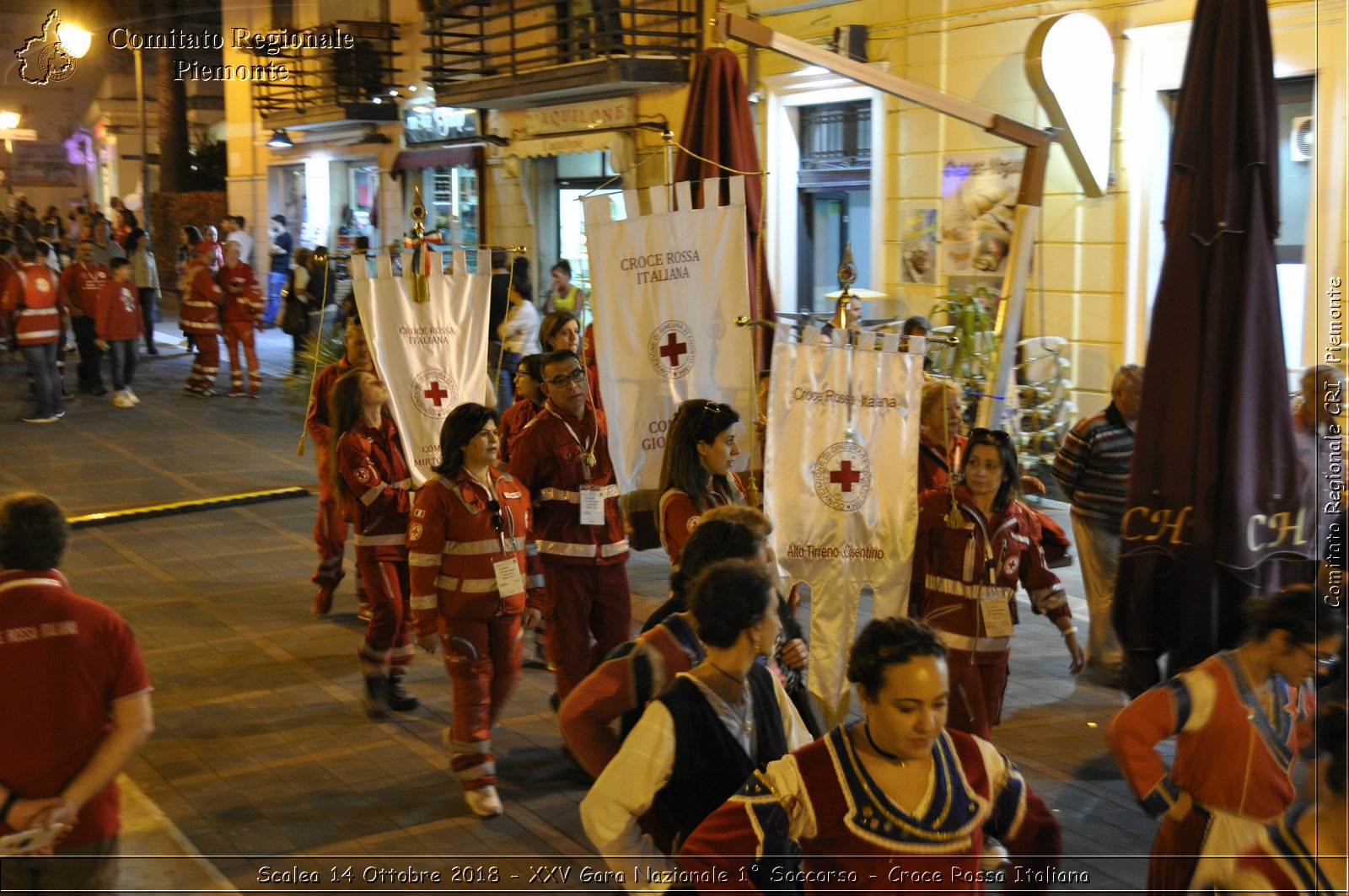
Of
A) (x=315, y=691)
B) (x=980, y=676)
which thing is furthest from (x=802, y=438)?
(x=315, y=691)

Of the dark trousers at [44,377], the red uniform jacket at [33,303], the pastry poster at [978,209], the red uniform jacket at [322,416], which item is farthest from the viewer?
the dark trousers at [44,377]

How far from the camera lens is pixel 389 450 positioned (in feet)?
23.9

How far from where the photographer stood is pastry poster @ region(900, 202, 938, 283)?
42.4ft

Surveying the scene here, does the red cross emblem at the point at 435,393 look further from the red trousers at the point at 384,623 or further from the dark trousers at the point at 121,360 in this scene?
the dark trousers at the point at 121,360

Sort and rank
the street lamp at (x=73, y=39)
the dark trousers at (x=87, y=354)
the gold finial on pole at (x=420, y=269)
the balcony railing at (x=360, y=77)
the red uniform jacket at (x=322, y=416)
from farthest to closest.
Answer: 1. the balcony railing at (x=360, y=77)
2. the dark trousers at (x=87, y=354)
3. the street lamp at (x=73, y=39)
4. the red uniform jacket at (x=322, y=416)
5. the gold finial on pole at (x=420, y=269)

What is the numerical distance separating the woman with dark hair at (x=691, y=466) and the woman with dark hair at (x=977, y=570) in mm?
867

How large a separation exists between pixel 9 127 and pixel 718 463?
11.2 meters

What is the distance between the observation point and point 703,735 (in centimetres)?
325

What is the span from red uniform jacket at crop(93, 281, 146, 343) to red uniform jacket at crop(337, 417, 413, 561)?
11.2 metres

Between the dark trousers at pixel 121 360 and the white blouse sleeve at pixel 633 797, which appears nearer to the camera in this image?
the white blouse sleeve at pixel 633 797

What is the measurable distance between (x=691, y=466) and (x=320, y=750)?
247 centimetres

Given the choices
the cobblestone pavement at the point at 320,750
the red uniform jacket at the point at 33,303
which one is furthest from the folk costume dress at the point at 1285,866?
the red uniform jacket at the point at 33,303

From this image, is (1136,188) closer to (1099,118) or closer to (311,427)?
(1099,118)

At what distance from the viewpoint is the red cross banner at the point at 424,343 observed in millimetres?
6879
